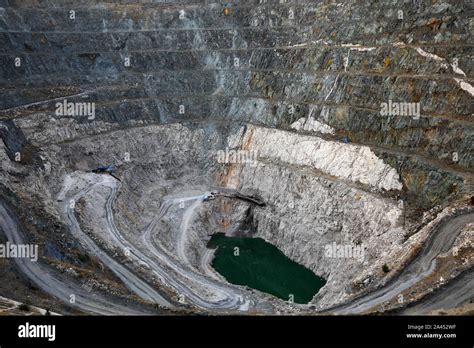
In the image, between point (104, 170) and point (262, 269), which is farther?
point (104, 170)

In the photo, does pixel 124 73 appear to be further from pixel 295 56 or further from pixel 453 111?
pixel 453 111

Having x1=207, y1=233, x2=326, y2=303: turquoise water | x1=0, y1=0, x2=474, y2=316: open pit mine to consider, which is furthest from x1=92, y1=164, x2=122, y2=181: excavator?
x1=207, y1=233, x2=326, y2=303: turquoise water

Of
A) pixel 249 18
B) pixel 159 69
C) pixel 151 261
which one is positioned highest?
pixel 249 18

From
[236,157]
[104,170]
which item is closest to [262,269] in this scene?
[236,157]

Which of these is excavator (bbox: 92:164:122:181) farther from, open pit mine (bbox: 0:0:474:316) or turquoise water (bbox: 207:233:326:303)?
turquoise water (bbox: 207:233:326:303)

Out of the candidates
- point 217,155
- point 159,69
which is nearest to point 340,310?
point 217,155

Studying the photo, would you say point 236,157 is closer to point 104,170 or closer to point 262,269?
point 104,170

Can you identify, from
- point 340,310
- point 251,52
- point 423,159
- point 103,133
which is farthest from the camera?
point 251,52

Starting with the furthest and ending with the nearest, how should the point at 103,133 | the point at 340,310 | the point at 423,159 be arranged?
the point at 103,133, the point at 423,159, the point at 340,310
